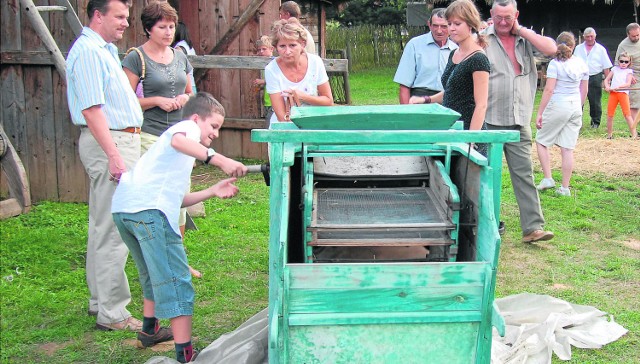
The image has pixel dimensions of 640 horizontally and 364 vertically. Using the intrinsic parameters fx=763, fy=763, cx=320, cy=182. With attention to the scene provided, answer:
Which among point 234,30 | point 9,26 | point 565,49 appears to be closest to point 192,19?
point 234,30

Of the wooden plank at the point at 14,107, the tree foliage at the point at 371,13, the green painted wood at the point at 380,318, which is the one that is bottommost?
the green painted wood at the point at 380,318

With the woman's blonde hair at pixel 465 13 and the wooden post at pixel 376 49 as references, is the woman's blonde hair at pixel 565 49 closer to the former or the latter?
the woman's blonde hair at pixel 465 13

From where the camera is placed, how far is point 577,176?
9.88 metres

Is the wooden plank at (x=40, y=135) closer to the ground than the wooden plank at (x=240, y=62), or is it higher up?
closer to the ground

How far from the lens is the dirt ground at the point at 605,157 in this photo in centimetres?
1021

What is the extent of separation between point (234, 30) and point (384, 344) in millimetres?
7014

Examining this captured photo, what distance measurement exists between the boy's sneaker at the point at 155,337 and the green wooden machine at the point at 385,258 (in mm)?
932

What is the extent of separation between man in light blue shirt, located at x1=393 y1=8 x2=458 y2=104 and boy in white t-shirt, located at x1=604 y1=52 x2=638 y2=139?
730 centimetres

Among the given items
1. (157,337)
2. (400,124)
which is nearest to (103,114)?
(157,337)

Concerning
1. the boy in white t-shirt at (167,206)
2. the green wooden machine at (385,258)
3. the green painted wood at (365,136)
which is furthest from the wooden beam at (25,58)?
the green painted wood at (365,136)

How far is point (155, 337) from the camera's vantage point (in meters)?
4.42

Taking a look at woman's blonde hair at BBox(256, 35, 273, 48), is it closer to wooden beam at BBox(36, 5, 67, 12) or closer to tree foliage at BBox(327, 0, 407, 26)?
wooden beam at BBox(36, 5, 67, 12)

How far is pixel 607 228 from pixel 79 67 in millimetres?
5218

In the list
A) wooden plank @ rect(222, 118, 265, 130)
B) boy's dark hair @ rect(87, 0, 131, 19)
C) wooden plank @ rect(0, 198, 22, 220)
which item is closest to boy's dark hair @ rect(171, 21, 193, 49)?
wooden plank @ rect(222, 118, 265, 130)
